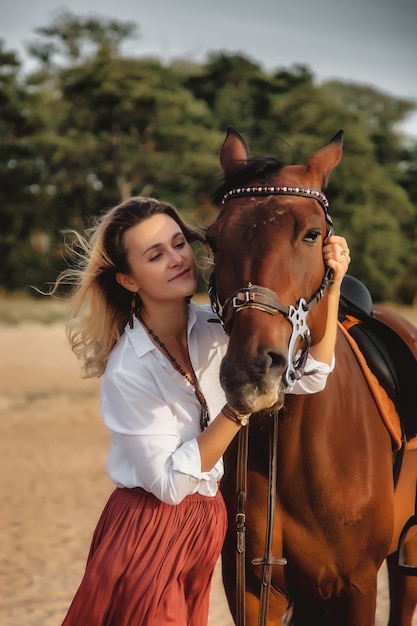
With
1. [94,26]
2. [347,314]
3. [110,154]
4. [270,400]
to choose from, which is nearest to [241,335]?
[270,400]

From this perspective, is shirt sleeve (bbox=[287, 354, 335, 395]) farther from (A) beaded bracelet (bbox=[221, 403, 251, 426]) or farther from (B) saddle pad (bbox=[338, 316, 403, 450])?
(B) saddle pad (bbox=[338, 316, 403, 450])

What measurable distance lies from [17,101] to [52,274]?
620 cm

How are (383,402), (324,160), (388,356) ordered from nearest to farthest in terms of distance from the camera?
1. (324,160)
2. (383,402)
3. (388,356)

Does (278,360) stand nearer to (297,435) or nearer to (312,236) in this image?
(312,236)

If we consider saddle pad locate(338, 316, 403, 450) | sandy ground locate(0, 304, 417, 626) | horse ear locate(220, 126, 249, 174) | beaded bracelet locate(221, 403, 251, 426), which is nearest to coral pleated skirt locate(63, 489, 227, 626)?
beaded bracelet locate(221, 403, 251, 426)

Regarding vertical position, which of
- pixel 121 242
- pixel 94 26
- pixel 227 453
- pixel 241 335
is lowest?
pixel 227 453

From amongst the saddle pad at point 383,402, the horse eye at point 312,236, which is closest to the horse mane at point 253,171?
the horse eye at point 312,236

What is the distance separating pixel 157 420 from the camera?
222cm

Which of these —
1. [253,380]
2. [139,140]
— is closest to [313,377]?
[253,380]

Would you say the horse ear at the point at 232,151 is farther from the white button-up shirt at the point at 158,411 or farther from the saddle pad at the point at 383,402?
the saddle pad at the point at 383,402

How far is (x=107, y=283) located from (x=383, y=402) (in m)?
1.15

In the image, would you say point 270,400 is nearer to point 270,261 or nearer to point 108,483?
point 270,261

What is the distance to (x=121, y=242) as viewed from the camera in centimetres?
248

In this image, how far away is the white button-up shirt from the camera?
7.08ft
